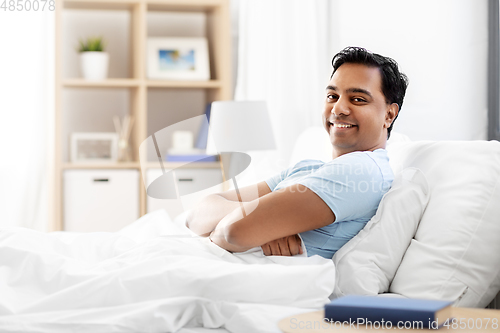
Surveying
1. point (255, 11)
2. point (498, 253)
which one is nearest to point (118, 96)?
point (255, 11)

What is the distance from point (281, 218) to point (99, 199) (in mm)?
2132

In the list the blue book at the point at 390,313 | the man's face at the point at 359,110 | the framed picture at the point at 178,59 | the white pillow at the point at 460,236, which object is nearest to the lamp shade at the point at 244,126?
the framed picture at the point at 178,59

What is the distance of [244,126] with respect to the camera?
2.92 metres

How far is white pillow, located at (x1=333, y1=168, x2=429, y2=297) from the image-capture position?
1.29 metres

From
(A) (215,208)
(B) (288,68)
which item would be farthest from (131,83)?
(A) (215,208)

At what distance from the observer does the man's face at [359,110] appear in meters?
1.54

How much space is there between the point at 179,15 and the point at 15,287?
2765 mm

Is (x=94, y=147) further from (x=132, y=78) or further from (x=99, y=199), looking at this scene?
(x=132, y=78)

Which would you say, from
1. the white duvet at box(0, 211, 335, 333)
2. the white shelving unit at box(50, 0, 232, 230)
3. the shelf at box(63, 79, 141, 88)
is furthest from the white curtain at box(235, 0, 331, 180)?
the white duvet at box(0, 211, 335, 333)

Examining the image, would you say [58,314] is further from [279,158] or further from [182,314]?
[279,158]

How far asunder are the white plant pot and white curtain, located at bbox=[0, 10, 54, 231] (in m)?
0.26

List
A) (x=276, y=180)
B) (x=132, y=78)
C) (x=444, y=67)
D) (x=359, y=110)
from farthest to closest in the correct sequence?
(x=132, y=78)
(x=444, y=67)
(x=276, y=180)
(x=359, y=110)

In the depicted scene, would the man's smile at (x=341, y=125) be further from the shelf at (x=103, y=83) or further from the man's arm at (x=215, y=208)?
the shelf at (x=103, y=83)

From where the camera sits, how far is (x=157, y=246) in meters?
1.31
